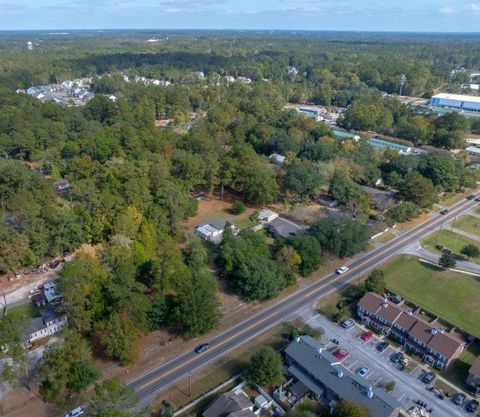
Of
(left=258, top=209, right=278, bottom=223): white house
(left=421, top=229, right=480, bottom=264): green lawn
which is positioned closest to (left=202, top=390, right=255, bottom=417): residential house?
(left=258, top=209, right=278, bottom=223): white house

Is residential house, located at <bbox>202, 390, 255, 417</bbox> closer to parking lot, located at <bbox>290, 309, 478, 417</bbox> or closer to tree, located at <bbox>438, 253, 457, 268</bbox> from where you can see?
parking lot, located at <bbox>290, 309, 478, 417</bbox>

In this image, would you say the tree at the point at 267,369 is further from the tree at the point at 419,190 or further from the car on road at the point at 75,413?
the tree at the point at 419,190

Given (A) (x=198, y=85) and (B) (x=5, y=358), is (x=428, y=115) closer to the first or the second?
(A) (x=198, y=85)

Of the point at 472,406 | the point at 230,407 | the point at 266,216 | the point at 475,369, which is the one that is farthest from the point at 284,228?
the point at 472,406

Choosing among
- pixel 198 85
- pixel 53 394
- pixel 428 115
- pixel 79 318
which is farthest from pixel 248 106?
pixel 53 394

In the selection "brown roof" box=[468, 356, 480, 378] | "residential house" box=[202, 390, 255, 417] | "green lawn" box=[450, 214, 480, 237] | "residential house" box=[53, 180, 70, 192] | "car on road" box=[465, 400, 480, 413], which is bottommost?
"green lawn" box=[450, 214, 480, 237]

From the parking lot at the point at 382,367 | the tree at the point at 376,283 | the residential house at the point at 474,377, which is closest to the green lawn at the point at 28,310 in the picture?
the parking lot at the point at 382,367
